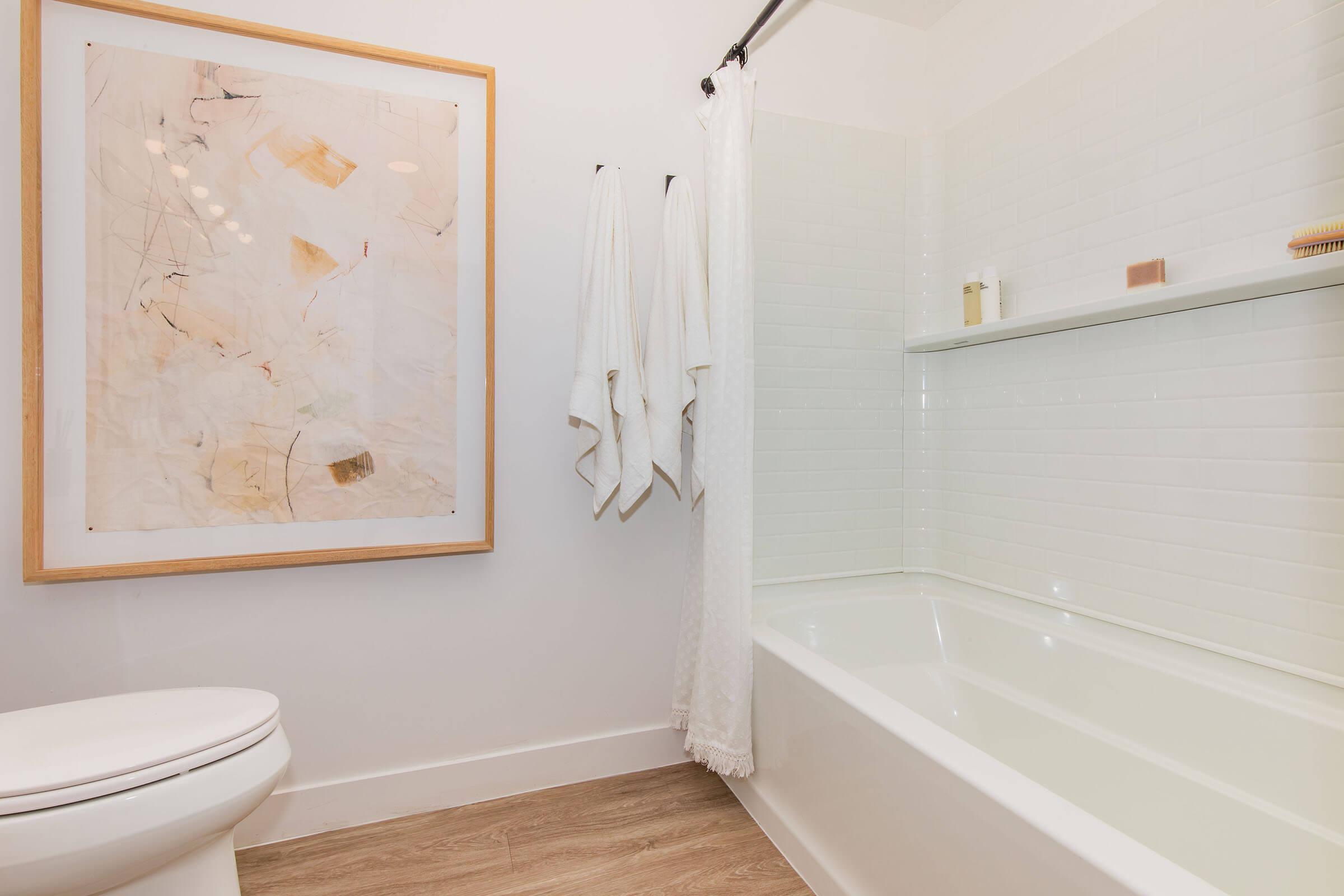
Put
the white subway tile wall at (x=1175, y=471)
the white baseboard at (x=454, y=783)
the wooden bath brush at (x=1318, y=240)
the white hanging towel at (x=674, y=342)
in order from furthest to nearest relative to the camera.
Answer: the white hanging towel at (x=674, y=342)
the white baseboard at (x=454, y=783)
the white subway tile wall at (x=1175, y=471)
the wooden bath brush at (x=1318, y=240)

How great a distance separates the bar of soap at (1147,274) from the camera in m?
1.51

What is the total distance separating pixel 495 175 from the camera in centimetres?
174

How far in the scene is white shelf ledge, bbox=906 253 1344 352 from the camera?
1.22 m

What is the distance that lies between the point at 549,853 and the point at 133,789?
904 mm

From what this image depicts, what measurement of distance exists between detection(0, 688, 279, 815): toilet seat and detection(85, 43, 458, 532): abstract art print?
452 millimetres

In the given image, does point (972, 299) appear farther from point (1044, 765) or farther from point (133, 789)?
point (133, 789)

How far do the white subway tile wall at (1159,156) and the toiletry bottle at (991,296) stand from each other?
0.20 ft

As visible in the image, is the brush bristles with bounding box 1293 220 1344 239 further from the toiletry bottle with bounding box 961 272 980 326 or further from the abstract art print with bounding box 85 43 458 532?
the abstract art print with bounding box 85 43 458 532

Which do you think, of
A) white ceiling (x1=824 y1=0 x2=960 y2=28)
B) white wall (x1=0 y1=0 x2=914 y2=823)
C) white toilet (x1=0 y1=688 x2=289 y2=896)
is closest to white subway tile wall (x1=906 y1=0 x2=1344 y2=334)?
white ceiling (x1=824 y1=0 x2=960 y2=28)

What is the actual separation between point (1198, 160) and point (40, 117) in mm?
2542

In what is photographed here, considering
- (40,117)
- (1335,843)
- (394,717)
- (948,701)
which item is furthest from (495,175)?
(1335,843)

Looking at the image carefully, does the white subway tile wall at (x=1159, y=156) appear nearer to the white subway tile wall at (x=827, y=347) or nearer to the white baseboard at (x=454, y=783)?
the white subway tile wall at (x=827, y=347)

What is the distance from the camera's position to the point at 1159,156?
1.58 meters

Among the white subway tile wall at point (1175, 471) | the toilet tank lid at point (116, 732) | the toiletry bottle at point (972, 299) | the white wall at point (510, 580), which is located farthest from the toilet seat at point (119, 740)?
the toiletry bottle at point (972, 299)
